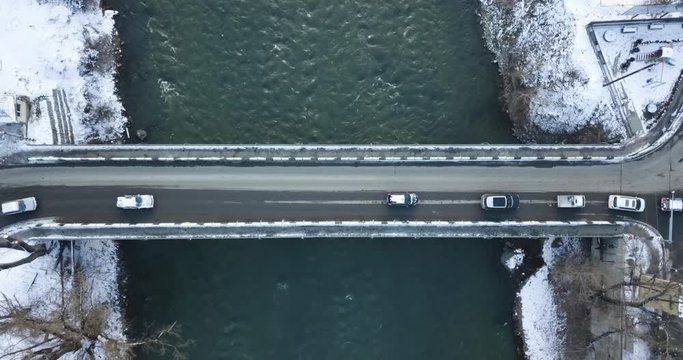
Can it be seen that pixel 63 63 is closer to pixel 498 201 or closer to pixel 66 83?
pixel 66 83

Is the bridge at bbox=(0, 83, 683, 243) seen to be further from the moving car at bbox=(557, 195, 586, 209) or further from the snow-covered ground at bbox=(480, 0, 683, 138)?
the snow-covered ground at bbox=(480, 0, 683, 138)

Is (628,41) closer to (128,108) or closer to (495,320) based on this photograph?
(495,320)

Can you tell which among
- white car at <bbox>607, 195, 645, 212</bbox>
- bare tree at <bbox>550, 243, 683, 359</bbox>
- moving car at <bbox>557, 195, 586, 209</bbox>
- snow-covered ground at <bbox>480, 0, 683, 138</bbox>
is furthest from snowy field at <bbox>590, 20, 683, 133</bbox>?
bare tree at <bbox>550, 243, 683, 359</bbox>

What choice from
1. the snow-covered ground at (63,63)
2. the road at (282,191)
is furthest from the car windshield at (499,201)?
the snow-covered ground at (63,63)

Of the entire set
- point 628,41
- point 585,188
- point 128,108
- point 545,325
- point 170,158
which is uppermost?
point 628,41

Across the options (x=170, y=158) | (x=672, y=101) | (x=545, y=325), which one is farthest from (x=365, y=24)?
(x=545, y=325)

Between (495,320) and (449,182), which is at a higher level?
(449,182)
